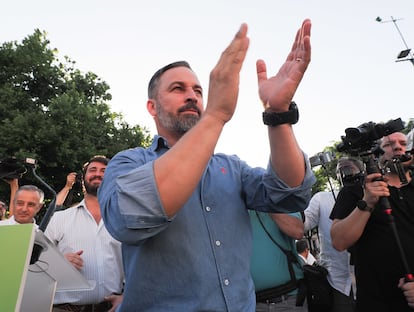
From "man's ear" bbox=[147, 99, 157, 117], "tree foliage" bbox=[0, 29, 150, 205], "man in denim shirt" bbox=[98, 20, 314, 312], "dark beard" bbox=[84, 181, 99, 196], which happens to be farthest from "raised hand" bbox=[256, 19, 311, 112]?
"tree foliage" bbox=[0, 29, 150, 205]

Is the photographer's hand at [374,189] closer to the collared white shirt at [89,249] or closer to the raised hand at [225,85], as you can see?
the raised hand at [225,85]

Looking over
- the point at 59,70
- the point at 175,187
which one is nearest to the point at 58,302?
the point at 175,187

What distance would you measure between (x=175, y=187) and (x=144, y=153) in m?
0.60

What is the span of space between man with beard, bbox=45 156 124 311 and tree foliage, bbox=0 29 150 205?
31.3ft

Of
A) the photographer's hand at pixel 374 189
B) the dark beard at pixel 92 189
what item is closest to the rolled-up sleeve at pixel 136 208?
the photographer's hand at pixel 374 189

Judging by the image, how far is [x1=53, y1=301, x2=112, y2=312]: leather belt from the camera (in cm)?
315

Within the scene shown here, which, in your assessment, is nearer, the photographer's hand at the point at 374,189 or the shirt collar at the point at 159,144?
the shirt collar at the point at 159,144

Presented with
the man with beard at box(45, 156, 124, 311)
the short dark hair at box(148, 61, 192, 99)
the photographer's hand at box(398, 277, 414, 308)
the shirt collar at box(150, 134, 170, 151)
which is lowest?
the photographer's hand at box(398, 277, 414, 308)

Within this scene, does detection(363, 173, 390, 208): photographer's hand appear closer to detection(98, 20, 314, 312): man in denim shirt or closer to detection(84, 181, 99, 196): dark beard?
detection(98, 20, 314, 312): man in denim shirt

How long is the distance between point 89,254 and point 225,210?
2.19 m

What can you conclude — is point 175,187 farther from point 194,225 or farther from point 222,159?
point 222,159

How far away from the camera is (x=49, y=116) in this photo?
14023 millimetres

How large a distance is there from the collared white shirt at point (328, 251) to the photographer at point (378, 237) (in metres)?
0.74

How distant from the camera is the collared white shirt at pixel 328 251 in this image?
148 inches
